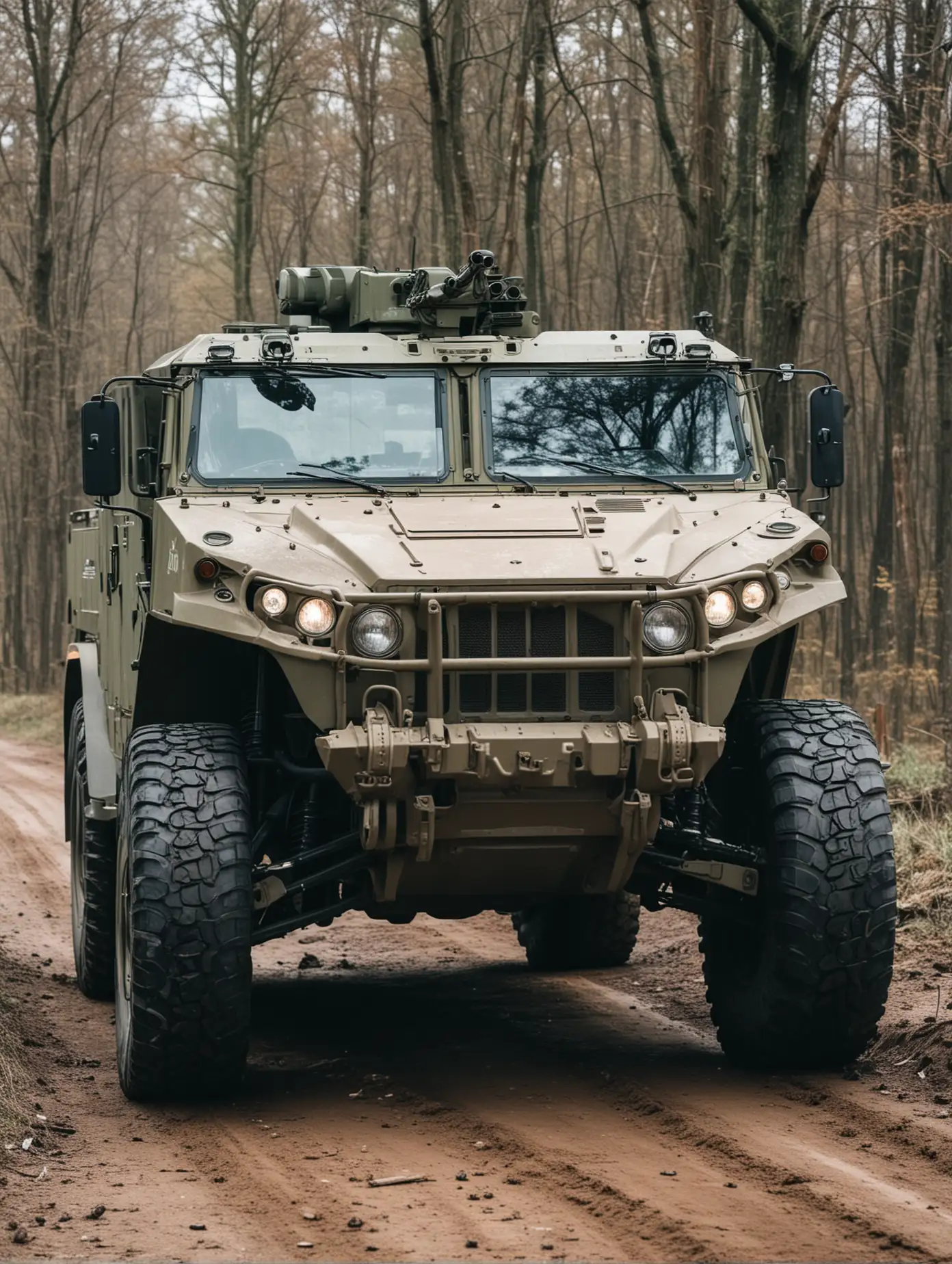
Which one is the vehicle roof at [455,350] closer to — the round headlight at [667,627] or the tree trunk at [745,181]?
the round headlight at [667,627]

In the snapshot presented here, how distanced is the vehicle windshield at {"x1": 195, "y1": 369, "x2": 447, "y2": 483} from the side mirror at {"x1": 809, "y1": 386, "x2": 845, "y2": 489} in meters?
1.58

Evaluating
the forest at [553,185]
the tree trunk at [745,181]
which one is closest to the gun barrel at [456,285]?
the forest at [553,185]

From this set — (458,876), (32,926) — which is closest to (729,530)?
(458,876)

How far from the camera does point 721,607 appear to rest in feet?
21.0

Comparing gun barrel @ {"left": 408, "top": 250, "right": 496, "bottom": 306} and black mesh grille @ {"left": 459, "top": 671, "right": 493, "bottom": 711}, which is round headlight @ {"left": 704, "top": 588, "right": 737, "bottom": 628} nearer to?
black mesh grille @ {"left": 459, "top": 671, "right": 493, "bottom": 711}

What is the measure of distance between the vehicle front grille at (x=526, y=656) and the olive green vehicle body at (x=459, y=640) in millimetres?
13

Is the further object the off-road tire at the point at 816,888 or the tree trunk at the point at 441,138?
the tree trunk at the point at 441,138

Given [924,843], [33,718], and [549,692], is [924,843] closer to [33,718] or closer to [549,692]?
[549,692]

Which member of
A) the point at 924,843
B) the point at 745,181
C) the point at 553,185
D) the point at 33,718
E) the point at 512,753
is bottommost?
the point at 33,718

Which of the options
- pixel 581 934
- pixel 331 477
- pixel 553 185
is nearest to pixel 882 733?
pixel 581 934

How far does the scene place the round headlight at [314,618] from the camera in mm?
6195

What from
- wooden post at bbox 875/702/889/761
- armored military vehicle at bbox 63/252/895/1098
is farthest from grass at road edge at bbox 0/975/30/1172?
wooden post at bbox 875/702/889/761

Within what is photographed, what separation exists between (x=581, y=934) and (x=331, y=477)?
3.28 meters

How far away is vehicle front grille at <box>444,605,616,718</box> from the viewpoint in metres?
6.21
